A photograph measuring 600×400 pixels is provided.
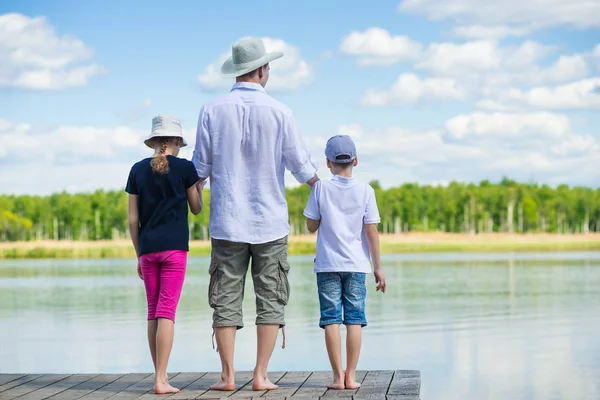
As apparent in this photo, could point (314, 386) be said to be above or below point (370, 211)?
below

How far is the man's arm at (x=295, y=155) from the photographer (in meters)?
5.07

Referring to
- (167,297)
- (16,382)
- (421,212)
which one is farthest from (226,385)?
(421,212)

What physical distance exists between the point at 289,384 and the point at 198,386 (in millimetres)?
530

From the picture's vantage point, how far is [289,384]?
5543mm

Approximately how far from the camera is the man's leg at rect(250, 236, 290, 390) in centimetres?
510

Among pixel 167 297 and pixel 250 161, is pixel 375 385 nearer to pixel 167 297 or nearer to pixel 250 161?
pixel 167 297

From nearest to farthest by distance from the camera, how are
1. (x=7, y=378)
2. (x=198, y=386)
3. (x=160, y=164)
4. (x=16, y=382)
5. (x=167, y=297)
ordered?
(x=160, y=164) → (x=167, y=297) → (x=198, y=386) → (x=16, y=382) → (x=7, y=378)

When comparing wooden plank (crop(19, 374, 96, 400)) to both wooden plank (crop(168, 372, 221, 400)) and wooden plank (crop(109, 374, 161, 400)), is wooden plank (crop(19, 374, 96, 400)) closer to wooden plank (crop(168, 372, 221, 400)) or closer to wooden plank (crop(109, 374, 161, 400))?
wooden plank (crop(109, 374, 161, 400))

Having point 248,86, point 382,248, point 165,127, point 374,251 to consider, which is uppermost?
point 248,86

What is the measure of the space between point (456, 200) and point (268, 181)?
319ft

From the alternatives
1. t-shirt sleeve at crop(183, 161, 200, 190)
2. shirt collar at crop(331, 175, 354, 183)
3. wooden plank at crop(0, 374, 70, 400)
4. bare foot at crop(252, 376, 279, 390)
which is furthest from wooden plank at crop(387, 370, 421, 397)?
wooden plank at crop(0, 374, 70, 400)

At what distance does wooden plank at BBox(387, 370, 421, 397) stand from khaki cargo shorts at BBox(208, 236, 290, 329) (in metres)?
0.75

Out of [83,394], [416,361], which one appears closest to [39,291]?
[416,361]

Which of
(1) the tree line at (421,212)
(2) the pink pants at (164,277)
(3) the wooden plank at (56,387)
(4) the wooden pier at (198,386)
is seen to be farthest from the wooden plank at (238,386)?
(1) the tree line at (421,212)
